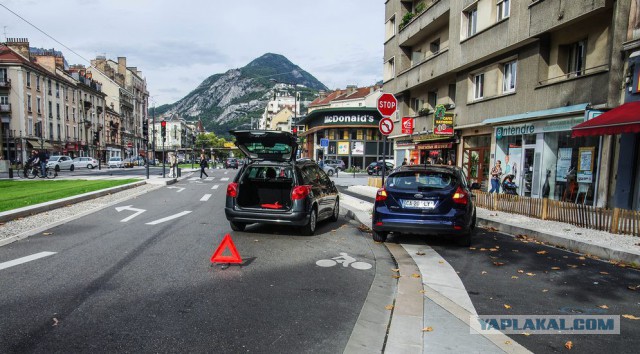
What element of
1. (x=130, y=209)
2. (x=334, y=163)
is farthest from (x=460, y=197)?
(x=334, y=163)

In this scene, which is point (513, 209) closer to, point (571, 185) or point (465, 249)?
point (571, 185)

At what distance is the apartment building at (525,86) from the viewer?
41.1 ft

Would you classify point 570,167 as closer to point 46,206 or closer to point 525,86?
point 525,86

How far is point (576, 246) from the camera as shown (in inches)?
296

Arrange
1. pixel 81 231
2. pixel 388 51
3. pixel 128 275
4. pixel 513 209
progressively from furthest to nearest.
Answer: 1. pixel 388 51
2. pixel 513 209
3. pixel 81 231
4. pixel 128 275

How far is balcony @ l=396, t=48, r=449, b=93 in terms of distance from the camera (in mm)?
21703

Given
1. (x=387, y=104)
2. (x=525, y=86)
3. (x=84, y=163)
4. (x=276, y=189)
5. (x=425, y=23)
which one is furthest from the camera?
(x=84, y=163)

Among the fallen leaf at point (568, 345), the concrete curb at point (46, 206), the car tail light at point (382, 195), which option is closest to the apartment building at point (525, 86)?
the car tail light at point (382, 195)

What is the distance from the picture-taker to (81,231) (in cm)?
840

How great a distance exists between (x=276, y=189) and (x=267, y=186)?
0.22m

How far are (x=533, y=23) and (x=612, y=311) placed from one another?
13638 millimetres

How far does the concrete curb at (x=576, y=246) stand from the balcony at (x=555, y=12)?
7846 millimetres

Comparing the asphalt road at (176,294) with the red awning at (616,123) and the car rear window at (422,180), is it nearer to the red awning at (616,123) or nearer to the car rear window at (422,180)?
the car rear window at (422,180)

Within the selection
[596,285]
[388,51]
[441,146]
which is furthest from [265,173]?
[388,51]
